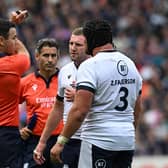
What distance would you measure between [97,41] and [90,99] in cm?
57

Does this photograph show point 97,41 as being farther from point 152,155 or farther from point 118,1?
point 118,1

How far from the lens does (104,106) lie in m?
8.11

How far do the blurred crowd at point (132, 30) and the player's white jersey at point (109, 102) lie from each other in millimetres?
8479

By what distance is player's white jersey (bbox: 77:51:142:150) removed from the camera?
8.05 m

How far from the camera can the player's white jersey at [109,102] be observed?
26.4 ft

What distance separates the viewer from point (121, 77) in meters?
8.18

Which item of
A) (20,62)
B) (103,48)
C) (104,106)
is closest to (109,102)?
(104,106)

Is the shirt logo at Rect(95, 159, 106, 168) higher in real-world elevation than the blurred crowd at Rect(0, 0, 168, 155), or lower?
lower

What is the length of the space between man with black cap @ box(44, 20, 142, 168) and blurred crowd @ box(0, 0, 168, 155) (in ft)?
27.8

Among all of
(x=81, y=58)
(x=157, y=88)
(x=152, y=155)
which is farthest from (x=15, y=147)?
(x=157, y=88)

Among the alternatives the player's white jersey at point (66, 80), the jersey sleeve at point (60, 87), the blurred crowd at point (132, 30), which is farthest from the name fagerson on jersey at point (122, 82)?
the blurred crowd at point (132, 30)

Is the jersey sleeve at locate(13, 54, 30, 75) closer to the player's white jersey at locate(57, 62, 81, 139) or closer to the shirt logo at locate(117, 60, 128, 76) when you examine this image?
the player's white jersey at locate(57, 62, 81, 139)

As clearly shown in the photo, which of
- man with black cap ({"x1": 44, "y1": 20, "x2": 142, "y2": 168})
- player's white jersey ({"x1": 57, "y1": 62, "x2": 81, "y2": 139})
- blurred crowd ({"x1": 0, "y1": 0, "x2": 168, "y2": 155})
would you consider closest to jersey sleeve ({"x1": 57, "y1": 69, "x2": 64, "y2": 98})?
player's white jersey ({"x1": 57, "y1": 62, "x2": 81, "y2": 139})

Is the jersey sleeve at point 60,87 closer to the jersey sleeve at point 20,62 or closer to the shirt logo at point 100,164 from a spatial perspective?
the jersey sleeve at point 20,62
